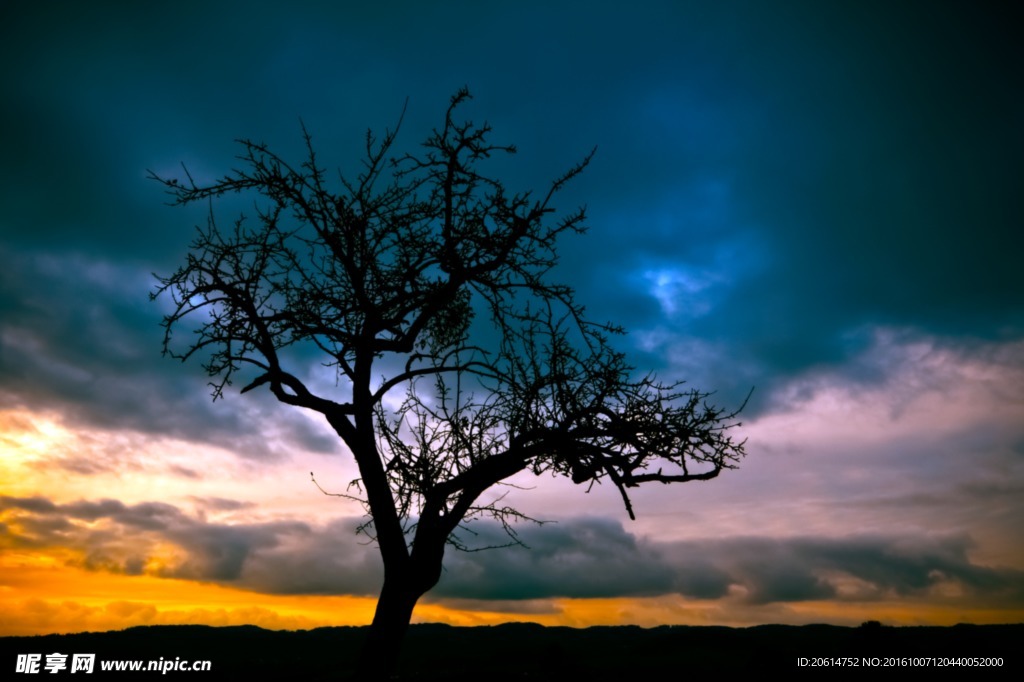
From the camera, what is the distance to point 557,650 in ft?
54.5

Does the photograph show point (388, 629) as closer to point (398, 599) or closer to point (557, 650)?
point (398, 599)

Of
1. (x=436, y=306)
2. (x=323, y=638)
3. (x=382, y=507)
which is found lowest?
(x=323, y=638)

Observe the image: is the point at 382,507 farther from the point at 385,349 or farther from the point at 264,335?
the point at 264,335

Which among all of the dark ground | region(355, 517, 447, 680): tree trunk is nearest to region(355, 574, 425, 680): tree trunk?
region(355, 517, 447, 680): tree trunk

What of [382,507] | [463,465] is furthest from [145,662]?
[463,465]

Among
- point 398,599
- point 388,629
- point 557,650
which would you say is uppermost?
point 398,599

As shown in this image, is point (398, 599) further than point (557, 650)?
No

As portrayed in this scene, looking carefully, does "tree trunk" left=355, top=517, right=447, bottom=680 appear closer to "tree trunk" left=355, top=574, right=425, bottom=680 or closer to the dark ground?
"tree trunk" left=355, top=574, right=425, bottom=680

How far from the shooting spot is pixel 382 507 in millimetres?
9492

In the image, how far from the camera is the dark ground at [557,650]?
16250 mm

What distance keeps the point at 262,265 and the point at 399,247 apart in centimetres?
206

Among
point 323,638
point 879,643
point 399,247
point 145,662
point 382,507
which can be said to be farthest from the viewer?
point 323,638

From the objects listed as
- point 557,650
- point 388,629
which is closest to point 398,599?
point 388,629

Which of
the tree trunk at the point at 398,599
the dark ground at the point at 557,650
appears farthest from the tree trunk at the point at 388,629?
the dark ground at the point at 557,650
